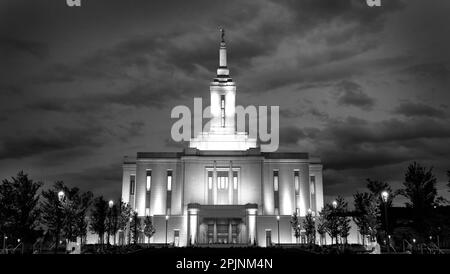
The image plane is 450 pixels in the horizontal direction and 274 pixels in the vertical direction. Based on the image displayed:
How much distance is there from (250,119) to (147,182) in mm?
22576

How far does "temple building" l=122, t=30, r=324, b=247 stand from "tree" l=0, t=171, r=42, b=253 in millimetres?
38888

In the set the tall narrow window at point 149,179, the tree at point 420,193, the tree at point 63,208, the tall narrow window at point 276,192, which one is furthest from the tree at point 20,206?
the tall narrow window at point 276,192

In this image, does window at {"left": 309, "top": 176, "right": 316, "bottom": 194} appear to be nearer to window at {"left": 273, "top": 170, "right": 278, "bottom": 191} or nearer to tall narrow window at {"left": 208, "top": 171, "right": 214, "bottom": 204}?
window at {"left": 273, "top": 170, "right": 278, "bottom": 191}

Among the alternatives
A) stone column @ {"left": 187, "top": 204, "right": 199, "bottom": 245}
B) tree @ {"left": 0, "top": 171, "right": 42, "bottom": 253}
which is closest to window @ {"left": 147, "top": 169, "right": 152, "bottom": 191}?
stone column @ {"left": 187, "top": 204, "right": 199, "bottom": 245}

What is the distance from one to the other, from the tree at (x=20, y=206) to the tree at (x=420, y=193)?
3320 cm

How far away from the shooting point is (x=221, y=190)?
3270 inches

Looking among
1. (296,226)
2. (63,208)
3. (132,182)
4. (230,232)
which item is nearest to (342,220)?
(296,226)

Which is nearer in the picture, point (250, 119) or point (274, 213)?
point (274, 213)

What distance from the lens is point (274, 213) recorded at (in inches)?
3246

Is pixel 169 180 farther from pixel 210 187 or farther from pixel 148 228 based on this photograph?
pixel 148 228
